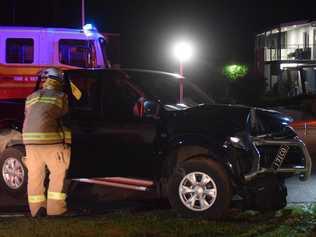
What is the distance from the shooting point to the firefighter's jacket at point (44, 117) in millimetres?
6984

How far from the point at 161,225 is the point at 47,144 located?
1.50 metres

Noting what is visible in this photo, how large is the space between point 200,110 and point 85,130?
54.2 inches

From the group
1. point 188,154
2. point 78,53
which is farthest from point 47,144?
point 78,53

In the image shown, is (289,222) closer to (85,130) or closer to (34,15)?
(85,130)

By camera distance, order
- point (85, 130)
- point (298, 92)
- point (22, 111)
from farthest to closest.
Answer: point (298, 92) < point (22, 111) < point (85, 130)

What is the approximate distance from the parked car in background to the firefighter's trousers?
0.62 meters

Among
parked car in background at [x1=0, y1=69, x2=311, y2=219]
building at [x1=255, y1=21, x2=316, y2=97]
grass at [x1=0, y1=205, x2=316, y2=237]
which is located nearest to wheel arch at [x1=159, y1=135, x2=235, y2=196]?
parked car in background at [x1=0, y1=69, x2=311, y2=219]

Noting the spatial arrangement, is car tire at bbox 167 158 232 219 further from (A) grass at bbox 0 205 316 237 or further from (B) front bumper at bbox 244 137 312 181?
(B) front bumper at bbox 244 137 312 181

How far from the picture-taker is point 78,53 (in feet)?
46.2

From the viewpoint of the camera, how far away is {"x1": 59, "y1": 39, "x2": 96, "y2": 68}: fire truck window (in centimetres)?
1395

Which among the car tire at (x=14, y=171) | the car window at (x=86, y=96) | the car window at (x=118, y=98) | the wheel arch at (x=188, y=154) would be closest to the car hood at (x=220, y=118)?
the wheel arch at (x=188, y=154)

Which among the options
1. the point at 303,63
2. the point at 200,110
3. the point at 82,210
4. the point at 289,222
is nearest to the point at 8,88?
the point at 82,210

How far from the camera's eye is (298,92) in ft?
116

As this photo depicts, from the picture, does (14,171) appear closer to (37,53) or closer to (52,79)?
(52,79)
